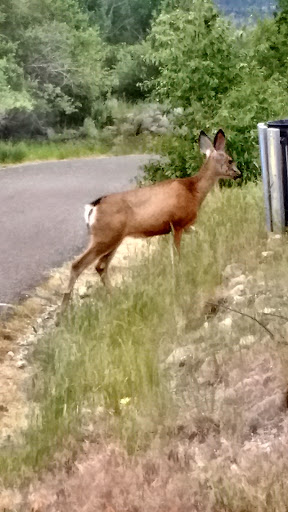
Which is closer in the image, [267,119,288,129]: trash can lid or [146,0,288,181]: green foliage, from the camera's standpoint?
[267,119,288,129]: trash can lid

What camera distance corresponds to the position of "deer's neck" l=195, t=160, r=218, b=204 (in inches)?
212

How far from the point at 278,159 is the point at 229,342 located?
242 cm

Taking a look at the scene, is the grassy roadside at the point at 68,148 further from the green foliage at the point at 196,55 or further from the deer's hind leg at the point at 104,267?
the deer's hind leg at the point at 104,267

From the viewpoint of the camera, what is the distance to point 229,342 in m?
3.45

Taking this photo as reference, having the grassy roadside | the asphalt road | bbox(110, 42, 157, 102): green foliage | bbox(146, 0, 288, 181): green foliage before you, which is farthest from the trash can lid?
bbox(110, 42, 157, 102): green foliage

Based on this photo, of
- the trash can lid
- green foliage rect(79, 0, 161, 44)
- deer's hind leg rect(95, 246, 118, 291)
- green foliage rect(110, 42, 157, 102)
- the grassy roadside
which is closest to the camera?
deer's hind leg rect(95, 246, 118, 291)

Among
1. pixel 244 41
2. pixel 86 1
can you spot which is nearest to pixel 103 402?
pixel 244 41

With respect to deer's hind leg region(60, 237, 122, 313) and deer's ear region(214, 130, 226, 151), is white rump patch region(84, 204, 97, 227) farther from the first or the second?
deer's ear region(214, 130, 226, 151)

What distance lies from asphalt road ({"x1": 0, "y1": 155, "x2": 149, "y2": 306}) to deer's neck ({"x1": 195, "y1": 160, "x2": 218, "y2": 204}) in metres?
1.38

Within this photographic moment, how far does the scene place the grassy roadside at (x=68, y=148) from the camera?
A: 12781 mm

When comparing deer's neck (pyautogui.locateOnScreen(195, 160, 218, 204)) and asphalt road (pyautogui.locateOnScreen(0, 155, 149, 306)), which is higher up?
deer's neck (pyautogui.locateOnScreen(195, 160, 218, 204))

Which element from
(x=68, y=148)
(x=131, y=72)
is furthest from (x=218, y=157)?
(x=131, y=72)

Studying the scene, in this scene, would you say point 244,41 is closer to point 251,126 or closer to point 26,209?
point 251,126

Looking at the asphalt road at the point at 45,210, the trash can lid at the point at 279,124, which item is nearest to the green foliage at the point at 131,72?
the asphalt road at the point at 45,210
